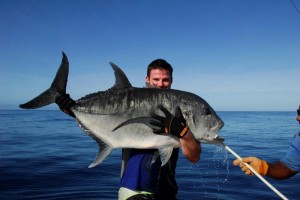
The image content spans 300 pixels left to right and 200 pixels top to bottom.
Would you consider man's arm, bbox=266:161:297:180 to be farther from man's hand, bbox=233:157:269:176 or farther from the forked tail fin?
the forked tail fin

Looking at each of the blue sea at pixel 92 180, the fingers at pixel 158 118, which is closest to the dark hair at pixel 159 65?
the fingers at pixel 158 118

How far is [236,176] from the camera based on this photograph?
10.8 metres

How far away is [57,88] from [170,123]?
68.5 inches

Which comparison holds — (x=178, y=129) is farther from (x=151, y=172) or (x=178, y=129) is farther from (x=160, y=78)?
(x=160, y=78)

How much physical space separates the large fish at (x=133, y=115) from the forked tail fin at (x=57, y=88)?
0.01m

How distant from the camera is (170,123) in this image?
11.9 ft

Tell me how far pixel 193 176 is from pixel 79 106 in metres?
7.54

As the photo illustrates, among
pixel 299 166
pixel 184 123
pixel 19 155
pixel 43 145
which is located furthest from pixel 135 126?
pixel 43 145

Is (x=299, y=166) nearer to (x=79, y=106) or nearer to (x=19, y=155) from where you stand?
(x=79, y=106)

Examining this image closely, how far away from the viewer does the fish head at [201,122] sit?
12.8 ft

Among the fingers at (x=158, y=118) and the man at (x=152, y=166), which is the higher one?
the fingers at (x=158, y=118)

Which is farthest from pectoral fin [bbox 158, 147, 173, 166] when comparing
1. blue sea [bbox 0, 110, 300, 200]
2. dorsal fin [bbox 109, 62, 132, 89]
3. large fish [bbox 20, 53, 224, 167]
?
blue sea [bbox 0, 110, 300, 200]

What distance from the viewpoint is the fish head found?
12.8ft

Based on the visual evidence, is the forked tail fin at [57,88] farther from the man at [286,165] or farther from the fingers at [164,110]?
the man at [286,165]
